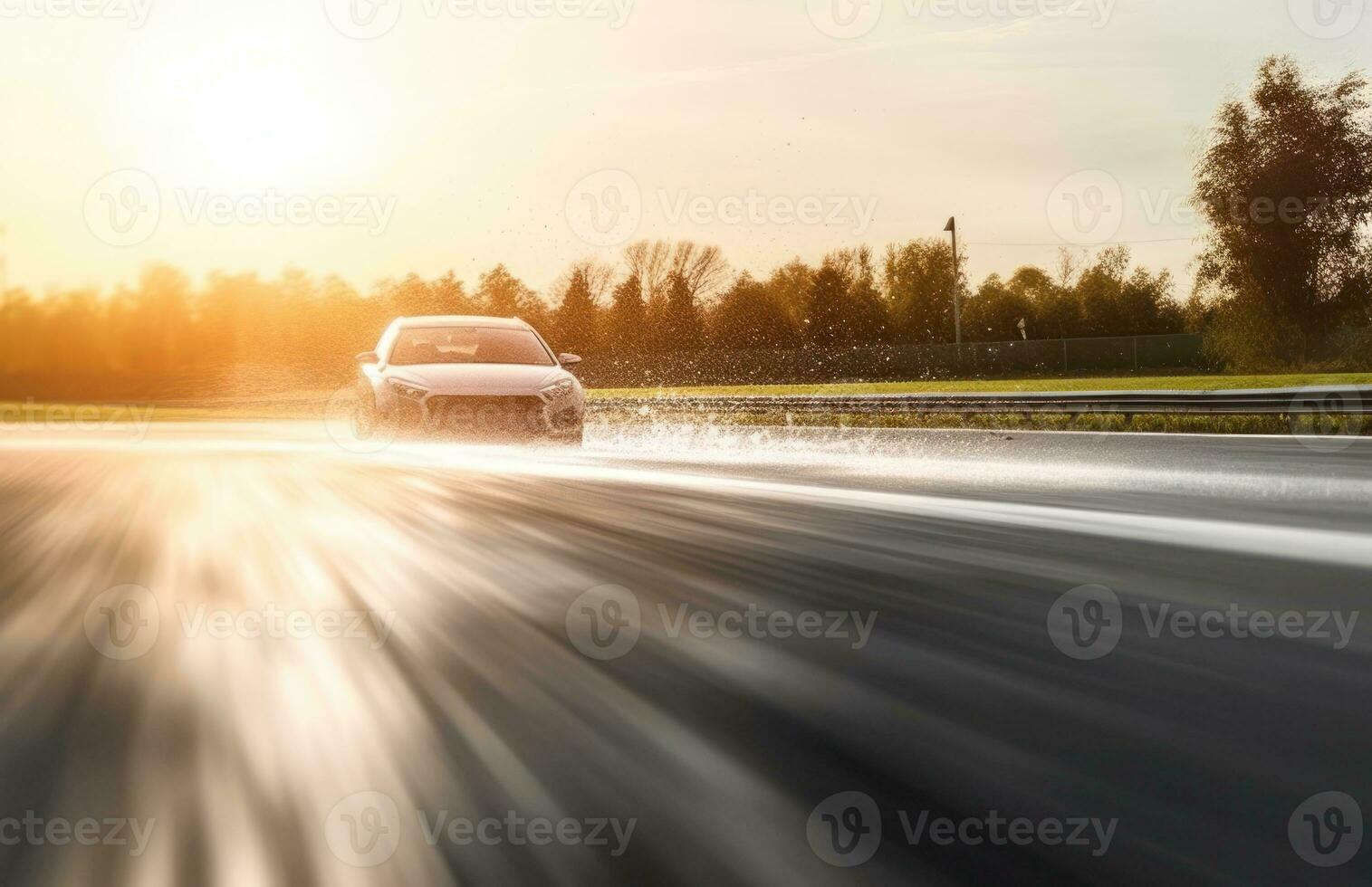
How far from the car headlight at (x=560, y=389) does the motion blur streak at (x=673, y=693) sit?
18.2ft

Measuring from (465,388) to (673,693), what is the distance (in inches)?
459

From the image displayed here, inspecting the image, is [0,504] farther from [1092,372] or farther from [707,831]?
[1092,372]

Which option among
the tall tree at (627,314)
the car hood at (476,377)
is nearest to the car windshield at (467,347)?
the car hood at (476,377)

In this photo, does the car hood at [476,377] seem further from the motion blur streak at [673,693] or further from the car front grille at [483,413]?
the motion blur streak at [673,693]

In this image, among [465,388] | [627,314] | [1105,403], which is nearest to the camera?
[465,388]

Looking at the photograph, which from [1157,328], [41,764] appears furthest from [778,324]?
[41,764]

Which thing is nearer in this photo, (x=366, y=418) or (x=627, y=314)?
(x=366, y=418)

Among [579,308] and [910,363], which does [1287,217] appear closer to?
[910,363]

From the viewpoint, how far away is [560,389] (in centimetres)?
1688

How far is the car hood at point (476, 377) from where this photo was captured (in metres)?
16.5

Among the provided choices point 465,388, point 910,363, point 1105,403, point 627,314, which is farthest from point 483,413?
point 627,314

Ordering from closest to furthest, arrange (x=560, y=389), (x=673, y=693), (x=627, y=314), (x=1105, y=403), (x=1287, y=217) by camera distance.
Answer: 1. (x=673, y=693)
2. (x=560, y=389)
3. (x=1105, y=403)
4. (x=1287, y=217)
5. (x=627, y=314)

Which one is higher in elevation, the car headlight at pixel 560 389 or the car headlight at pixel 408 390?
the car headlight at pixel 408 390

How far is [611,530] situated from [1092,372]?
216 feet
